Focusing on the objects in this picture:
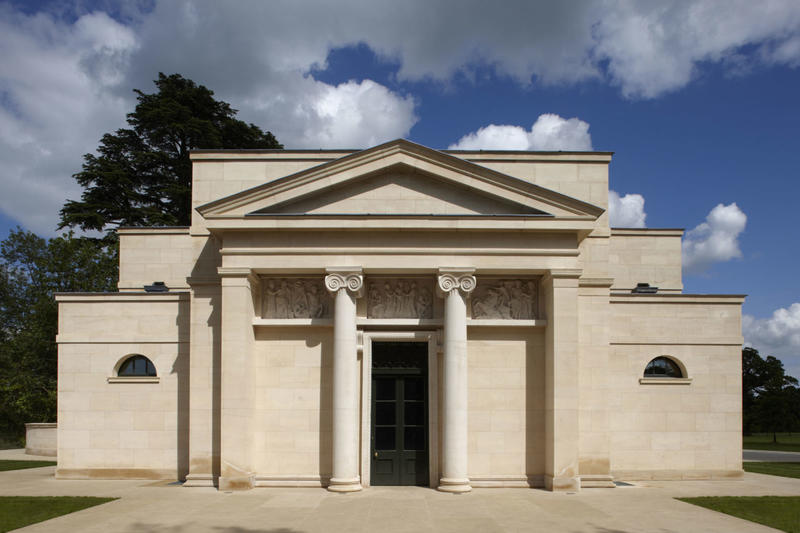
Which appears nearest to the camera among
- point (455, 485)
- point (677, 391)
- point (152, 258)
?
point (455, 485)

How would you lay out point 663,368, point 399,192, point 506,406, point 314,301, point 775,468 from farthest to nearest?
point 775,468, point 663,368, point 314,301, point 399,192, point 506,406

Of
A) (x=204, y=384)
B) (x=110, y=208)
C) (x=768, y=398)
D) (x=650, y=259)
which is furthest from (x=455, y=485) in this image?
(x=768, y=398)

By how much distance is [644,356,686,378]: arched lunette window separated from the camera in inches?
852

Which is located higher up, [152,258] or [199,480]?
[152,258]

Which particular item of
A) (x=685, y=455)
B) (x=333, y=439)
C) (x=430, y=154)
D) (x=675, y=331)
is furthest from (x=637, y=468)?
(x=430, y=154)

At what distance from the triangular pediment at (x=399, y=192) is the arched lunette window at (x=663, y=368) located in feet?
22.0

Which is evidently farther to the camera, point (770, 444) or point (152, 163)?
point (770, 444)

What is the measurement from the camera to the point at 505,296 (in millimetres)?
19656

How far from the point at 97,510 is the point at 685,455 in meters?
18.5

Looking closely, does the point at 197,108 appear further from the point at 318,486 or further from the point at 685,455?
the point at 685,455

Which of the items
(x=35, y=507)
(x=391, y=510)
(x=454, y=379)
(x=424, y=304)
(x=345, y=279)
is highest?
(x=345, y=279)

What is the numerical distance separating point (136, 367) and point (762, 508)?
19.7m

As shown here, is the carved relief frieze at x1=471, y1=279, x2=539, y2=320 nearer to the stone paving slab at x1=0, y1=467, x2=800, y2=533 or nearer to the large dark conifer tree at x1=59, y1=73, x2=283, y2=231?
the stone paving slab at x1=0, y1=467, x2=800, y2=533

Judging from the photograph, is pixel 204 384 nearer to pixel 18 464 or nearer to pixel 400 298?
pixel 400 298
